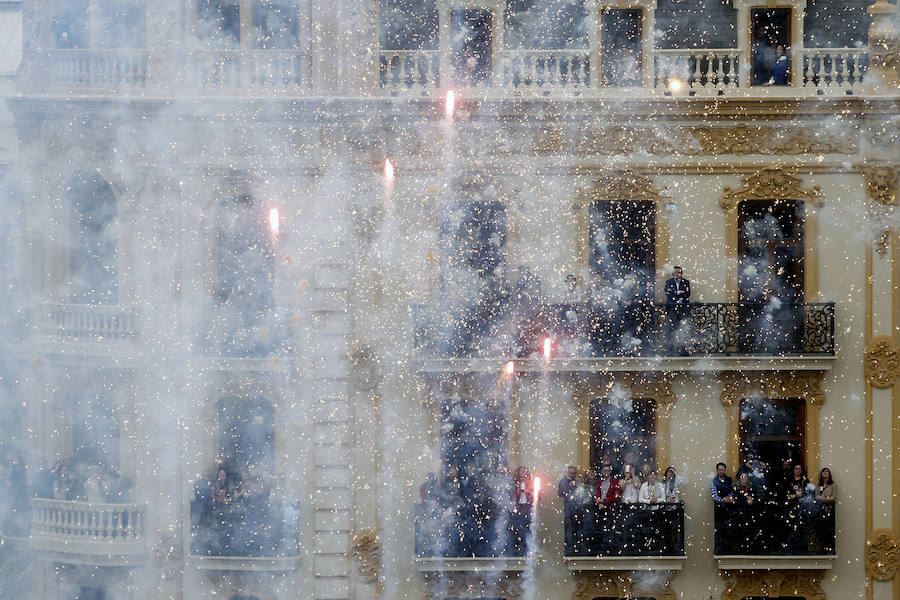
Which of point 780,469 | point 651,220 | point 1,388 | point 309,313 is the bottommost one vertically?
point 780,469

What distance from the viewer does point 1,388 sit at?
48.2ft

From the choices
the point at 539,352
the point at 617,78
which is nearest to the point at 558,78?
the point at 617,78

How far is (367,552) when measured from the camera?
13844 millimetres

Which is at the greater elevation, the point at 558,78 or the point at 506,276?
the point at 558,78

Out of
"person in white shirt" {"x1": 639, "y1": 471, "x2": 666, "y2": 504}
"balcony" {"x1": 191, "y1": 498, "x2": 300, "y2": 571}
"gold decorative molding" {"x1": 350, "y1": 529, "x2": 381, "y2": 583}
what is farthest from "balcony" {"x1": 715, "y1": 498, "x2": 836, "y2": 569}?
"balcony" {"x1": 191, "y1": 498, "x2": 300, "y2": 571}

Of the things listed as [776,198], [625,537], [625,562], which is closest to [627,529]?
[625,537]

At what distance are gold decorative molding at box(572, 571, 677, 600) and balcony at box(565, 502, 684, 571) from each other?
0.30 m

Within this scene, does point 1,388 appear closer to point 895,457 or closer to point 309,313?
point 309,313

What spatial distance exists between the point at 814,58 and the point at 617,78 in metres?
2.66

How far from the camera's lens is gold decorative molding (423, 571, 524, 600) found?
13.9 metres

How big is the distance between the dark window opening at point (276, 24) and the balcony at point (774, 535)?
7.48m

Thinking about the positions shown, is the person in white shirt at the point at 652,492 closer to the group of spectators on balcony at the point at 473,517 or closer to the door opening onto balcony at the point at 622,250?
the group of spectators on balcony at the point at 473,517

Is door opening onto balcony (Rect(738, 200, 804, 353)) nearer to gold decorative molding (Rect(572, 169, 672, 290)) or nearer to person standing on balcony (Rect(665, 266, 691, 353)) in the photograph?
person standing on balcony (Rect(665, 266, 691, 353))

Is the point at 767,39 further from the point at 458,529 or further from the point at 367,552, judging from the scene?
the point at 367,552
